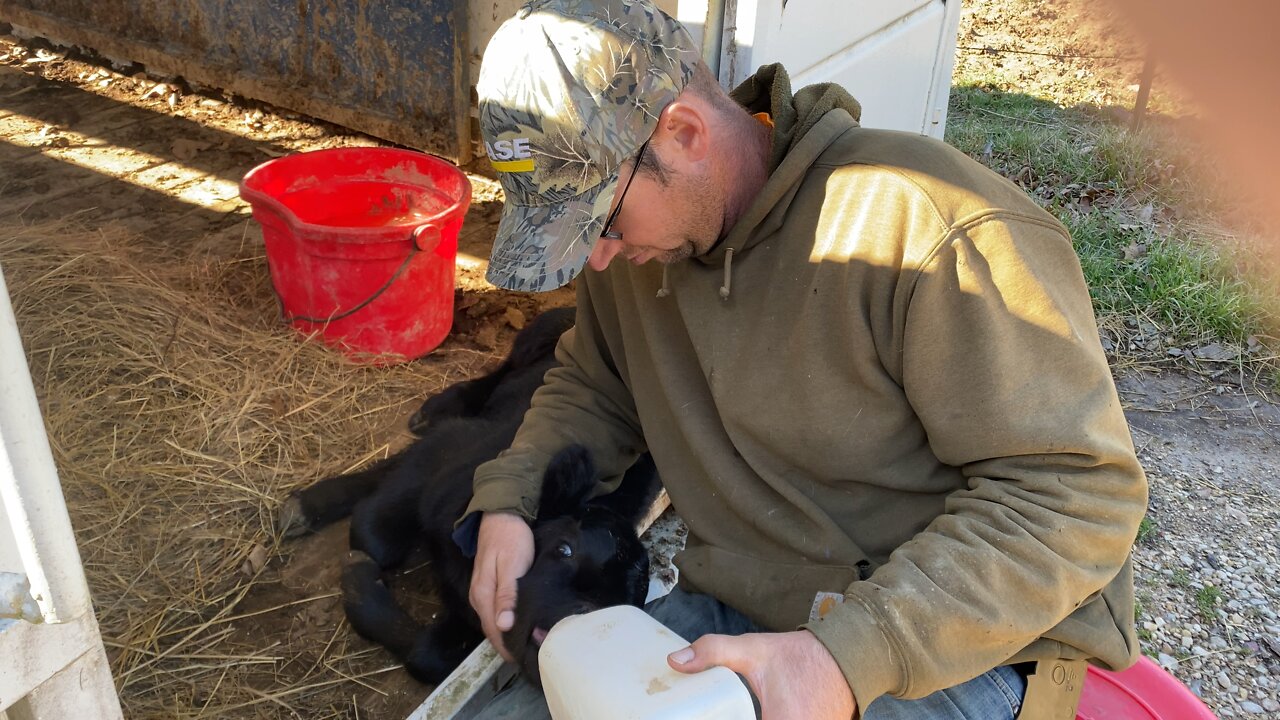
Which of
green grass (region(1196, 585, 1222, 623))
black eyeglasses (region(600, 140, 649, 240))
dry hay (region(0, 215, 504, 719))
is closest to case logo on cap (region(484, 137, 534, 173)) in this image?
black eyeglasses (region(600, 140, 649, 240))

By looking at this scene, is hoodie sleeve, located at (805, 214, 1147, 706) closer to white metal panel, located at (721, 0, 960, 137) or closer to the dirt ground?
the dirt ground

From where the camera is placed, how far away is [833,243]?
69.4 inches

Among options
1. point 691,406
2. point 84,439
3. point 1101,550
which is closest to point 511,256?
point 691,406

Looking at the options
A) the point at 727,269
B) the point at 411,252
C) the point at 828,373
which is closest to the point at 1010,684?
the point at 828,373

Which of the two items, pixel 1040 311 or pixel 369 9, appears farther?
pixel 369 9

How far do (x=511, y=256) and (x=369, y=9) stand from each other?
14.4ft

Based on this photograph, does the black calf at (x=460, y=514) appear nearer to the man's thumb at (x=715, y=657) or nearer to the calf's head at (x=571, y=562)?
the calf's head at (x=571, y=562)

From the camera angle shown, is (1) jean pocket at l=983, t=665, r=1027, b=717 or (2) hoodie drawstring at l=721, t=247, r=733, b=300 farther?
(2) hoodie drawstring at l=721, t=247, r=733, b=300

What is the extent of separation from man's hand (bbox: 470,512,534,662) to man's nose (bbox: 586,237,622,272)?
668 mm

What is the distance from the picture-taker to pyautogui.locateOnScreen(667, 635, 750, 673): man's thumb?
1.47 m

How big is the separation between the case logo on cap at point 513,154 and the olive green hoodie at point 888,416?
1.42 feet

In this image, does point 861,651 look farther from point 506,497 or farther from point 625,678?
point 506,497

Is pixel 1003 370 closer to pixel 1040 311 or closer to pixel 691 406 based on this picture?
pixel 1040 311

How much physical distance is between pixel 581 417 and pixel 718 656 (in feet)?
3.33
